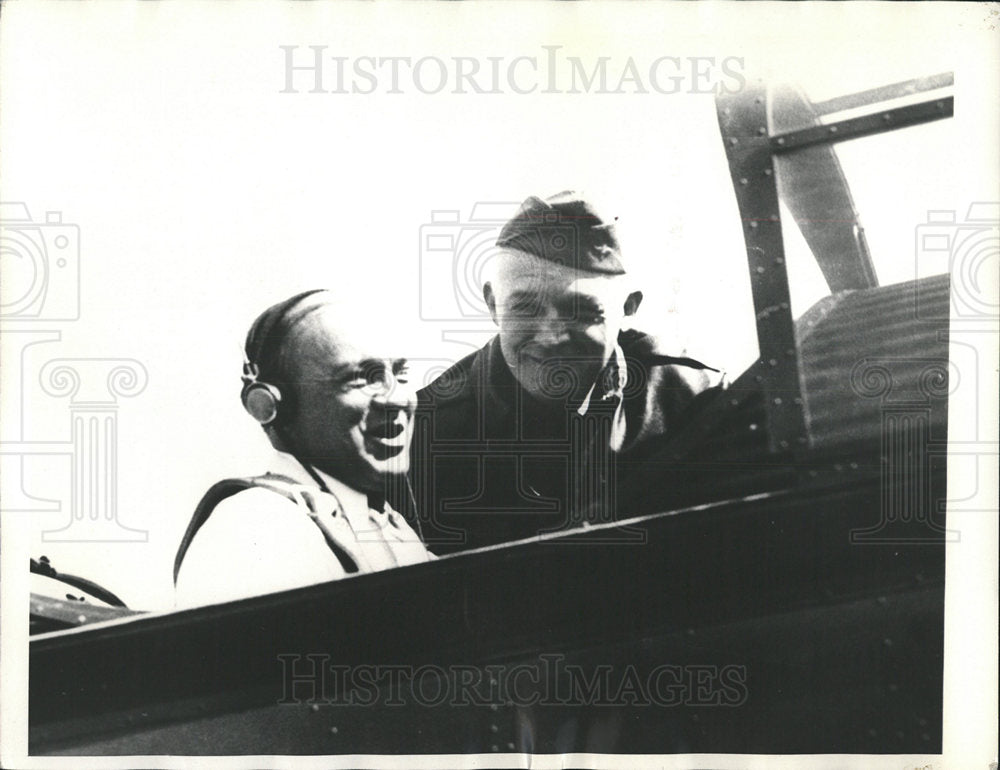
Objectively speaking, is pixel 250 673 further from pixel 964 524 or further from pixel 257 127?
pixel 964 524

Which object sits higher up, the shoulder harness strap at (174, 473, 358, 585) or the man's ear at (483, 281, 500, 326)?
the man's ear at (483, 281, 500, 326)

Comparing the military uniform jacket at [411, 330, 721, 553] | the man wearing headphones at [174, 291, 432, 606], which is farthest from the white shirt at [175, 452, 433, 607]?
the military uniform jacket at [411, 330, 721, 553]

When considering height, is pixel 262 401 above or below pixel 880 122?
below

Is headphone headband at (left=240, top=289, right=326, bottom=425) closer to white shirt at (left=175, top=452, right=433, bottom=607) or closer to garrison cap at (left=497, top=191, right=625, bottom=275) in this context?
white shirt at (left=175, top=452, right=433, bottom=607)

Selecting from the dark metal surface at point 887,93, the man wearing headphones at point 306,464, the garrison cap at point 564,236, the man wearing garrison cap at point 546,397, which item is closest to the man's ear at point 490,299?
the man wearing garrison cap at point 546,397

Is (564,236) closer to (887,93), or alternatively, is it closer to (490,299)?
→ (490,299)

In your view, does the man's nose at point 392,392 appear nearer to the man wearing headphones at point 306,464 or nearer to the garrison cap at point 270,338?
the man wearing headphones at point 306,464

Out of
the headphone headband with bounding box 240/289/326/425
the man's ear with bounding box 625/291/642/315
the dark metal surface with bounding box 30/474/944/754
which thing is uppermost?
the man's ear with bounding box 625/291/642/315

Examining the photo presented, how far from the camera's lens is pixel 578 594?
2324mm

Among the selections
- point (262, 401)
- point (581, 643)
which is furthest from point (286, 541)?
point (581, 643)

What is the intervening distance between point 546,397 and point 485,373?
0.52ft

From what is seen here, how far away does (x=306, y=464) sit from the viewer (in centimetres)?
235

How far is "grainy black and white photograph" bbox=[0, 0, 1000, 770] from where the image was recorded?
2.32 m

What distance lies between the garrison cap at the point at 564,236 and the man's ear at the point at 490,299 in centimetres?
11
